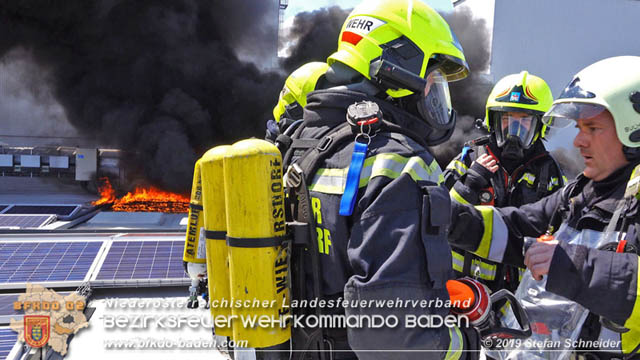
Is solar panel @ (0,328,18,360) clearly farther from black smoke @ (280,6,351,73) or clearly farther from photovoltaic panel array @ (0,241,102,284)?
black smoke @ (280,6,351,73)

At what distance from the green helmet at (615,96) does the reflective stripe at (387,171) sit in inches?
33.6

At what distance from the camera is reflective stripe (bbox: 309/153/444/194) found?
1265 millimetres

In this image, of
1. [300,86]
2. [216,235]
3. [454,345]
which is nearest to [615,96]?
[454,345]

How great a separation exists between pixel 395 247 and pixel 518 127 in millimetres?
2399

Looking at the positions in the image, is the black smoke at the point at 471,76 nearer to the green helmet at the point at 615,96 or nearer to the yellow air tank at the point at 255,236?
the green helmet at the point at 615,96

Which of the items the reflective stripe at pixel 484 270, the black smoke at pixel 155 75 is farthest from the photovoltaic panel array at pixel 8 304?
the black smoke at pixel 155 75

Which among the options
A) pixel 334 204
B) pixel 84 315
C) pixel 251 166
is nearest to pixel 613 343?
pixel 334 204

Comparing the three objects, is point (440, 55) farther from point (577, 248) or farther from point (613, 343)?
point (613, 343)

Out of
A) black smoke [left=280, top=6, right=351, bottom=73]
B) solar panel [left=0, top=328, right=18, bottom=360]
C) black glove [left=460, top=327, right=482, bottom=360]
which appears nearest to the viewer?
black glove [left=460, top=327, right=482, bottom=360]

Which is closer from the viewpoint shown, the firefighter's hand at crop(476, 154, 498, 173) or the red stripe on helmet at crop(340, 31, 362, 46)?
the red stripe on helmet at crop(340, 31, 362, 46)

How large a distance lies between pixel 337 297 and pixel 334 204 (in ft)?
1.17

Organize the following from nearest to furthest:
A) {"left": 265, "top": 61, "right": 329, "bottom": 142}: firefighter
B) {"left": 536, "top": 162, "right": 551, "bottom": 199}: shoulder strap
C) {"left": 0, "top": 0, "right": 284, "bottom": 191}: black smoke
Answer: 1. {"left": 536, "top": 162, "right": 551, "bottom": 199}: shoulder strap
2. {"left": 265, "top": 61, "right": 329, "bottom": 142}: firefighter
3. {"left": 0, "top": 0, "right": 284, "bottom": 191}: black smoke

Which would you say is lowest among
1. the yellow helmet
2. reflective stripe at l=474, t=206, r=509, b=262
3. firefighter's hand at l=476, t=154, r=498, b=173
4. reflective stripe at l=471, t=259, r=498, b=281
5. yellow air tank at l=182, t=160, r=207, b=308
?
reflective stripe at l=471, t=259, r=498, b=281

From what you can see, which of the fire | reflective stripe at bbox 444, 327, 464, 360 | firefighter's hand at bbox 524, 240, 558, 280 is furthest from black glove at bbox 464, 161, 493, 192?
the fire
